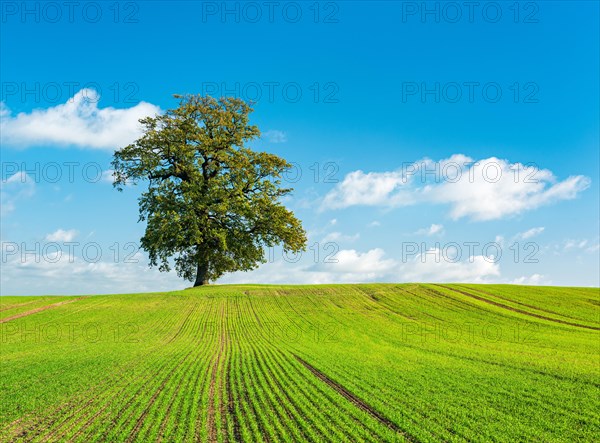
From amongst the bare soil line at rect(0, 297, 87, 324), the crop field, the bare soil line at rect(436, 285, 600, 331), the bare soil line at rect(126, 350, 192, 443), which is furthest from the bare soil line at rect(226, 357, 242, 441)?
the bare soil line at rect(436, 285, 600, 331)

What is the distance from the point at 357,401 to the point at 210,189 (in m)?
36.9

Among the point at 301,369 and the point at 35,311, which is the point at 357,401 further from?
the point at 35,311

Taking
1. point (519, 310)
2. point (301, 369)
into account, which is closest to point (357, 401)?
point (301, 369)

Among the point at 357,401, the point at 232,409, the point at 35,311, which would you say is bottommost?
the point at 357,401

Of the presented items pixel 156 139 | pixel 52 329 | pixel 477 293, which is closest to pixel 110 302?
pixel 52 329

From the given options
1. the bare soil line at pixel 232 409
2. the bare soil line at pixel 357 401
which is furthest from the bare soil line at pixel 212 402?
the bare soil line at pixel 357 401

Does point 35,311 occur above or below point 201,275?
below

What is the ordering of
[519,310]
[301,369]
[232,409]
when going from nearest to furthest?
1. [232,409]
2. [301,369]
3. [519,310]

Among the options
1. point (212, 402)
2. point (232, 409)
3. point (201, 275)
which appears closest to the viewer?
point (232, 409)

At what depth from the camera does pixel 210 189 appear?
165 feet

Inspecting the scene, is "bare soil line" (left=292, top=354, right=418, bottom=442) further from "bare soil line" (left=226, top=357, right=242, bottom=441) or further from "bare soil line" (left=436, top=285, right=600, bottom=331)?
"bare soil line" (left=436, top=285, right=600, bottom=331)

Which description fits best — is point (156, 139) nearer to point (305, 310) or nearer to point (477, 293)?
point (305, 310)

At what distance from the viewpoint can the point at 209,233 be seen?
1977 inches

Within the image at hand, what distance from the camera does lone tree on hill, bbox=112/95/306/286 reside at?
1955 inches
